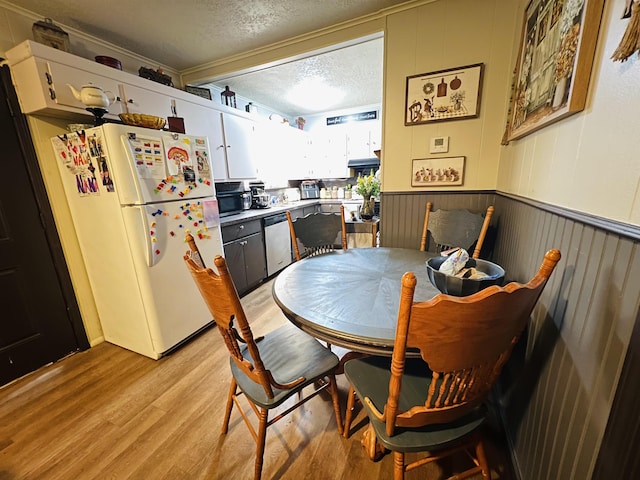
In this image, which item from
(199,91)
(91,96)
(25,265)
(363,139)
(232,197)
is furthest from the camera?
(363,139)

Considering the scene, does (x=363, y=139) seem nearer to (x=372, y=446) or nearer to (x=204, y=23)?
(x=204, y=23)

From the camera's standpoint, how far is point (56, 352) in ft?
6.45

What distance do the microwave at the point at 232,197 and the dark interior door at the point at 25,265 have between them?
1.52 m

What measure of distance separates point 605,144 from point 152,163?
85.9 inches

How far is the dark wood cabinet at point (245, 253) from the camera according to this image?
2691 mm

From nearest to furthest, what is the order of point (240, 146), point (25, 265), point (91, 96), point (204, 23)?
1. point (91, 96)
2. point (25, 265)
3. point (204, 23)
4. point (240, 146)

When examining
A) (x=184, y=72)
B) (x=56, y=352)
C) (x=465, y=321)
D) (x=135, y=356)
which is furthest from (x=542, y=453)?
(x=184, y=72)

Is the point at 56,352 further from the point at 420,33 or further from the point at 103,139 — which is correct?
the point at 420,33

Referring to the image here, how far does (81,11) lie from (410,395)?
3044 millimetres

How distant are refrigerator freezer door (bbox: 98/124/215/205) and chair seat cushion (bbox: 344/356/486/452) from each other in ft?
5.44

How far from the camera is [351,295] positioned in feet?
3.78

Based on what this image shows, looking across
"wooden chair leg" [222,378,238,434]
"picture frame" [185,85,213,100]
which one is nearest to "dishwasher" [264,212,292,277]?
"picture frame" [185,85,213,100]

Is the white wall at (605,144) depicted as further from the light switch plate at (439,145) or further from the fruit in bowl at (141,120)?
the fruit in bowl at (141,120)

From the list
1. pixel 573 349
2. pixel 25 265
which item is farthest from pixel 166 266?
pixel 573 349
